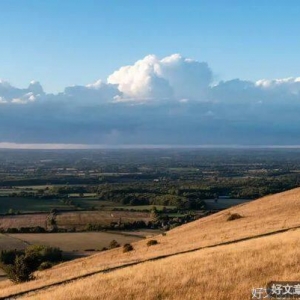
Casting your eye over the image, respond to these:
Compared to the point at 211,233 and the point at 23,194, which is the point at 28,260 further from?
the point at 23,194

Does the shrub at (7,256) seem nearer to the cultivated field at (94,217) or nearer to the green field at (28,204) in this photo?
the cultivated field at (94,217)

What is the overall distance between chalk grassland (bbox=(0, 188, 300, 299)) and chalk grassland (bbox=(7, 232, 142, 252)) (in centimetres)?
1939

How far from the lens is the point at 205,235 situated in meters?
47.4

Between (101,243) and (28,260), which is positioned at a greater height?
(28,260)

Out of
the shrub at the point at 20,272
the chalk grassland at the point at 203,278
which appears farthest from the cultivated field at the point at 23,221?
the chalk grassland at the point at 203,278

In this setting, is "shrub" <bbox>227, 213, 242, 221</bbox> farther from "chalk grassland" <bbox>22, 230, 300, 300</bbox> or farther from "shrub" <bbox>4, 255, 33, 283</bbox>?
"chalk grassland" <bbox>22, 230, 300, 300</bbox>

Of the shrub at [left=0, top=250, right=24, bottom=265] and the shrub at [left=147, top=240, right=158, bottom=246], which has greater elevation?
the shrub at [left=147, top=240, right=158, bottom=246]

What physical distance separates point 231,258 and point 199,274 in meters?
3.96

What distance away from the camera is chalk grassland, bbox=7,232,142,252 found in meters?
72.8

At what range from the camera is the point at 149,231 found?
288ft

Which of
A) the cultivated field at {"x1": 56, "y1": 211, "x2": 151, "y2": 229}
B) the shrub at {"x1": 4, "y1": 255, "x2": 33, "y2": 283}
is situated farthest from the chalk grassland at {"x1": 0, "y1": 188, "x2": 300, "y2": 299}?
the cultivated field at {"x1": 56, "y1": 211, "x2": 151, "y2": 229}

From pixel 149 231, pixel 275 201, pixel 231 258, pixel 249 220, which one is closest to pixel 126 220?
pixel 149 231

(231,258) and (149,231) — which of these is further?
(149,231)

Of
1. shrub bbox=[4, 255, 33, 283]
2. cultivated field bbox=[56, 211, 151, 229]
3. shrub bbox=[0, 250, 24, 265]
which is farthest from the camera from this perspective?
cultivated field bbox=[56, 211, 151, 229]
